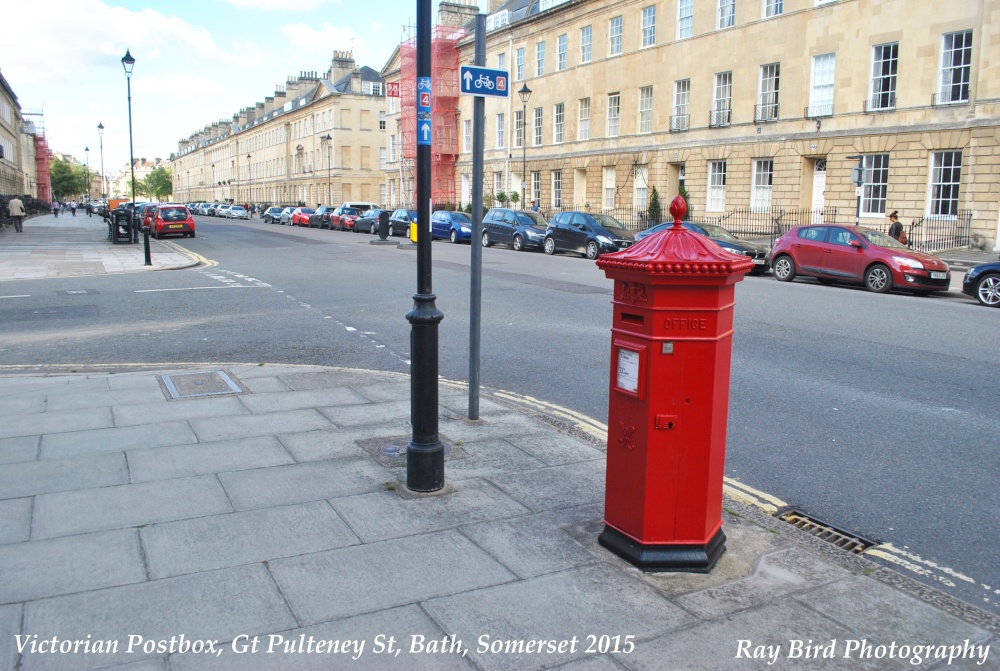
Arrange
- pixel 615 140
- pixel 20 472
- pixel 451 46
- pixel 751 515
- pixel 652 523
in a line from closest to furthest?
pixel 652 523 < pixel 751 515 < pixel 20 472 < pixel 615 140 < pixel 451 46

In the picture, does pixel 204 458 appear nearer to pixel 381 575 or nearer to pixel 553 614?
pixel 381 575

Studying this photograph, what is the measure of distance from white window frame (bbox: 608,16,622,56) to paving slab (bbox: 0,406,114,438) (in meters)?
36.6

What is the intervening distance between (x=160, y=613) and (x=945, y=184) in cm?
2802

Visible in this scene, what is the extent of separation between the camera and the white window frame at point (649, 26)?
1433 inches

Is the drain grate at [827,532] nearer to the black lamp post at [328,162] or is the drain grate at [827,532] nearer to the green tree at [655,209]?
the green tree at [655,209]

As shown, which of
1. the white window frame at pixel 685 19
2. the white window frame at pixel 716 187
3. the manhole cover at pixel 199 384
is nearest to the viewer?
the manhole cover at pixel 199 384

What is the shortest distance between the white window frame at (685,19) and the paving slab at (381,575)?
3458cm

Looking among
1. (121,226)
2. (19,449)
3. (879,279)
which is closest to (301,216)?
(121,226)

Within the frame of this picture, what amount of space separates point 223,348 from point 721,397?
24.8ft

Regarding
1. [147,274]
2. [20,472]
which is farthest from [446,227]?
[20,472]

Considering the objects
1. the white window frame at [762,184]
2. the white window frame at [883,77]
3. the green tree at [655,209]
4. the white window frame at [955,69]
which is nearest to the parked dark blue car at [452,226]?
the green tree at [655,209]

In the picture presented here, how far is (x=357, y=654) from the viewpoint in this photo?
303cm

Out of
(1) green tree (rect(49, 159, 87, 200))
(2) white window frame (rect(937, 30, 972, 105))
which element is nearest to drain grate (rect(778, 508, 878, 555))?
(2) white window frame (rect(937, 30, 972, 105))

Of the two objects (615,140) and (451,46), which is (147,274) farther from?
(451,46)
